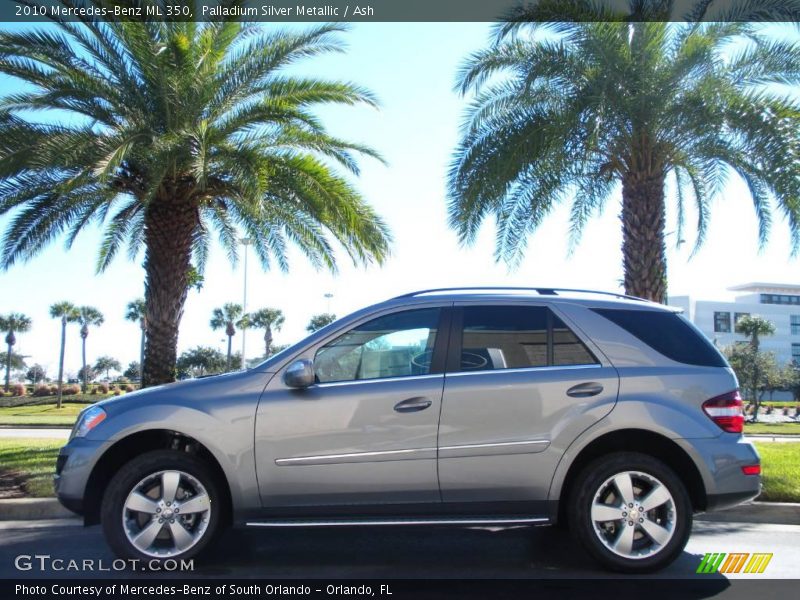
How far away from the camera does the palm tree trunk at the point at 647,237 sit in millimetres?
12141

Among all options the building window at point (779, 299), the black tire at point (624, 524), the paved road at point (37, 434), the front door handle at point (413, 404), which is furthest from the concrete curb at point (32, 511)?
the building window at point (779, 299)

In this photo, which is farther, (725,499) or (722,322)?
(722,322)

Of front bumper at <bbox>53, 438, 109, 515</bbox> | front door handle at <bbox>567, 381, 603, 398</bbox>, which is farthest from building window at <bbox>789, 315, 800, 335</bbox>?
front bumper at <bbox>53, 438, 109, 515</bbox>

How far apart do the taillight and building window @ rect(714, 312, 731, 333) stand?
10578 cm

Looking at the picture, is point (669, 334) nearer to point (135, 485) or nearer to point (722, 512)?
point (722, 512)

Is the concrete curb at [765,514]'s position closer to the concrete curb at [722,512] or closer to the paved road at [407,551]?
the concrete curb at [722,512]

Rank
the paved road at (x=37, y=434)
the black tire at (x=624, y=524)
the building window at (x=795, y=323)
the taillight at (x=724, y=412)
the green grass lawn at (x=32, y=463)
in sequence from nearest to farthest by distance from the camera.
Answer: the black tire at (x=624, y=524) < the taillight at (x=724, y=412) < the green grass lawn at (x=32, y=463) < the paved road at (x=37, y=434) < the building window at (x=795, y=323)

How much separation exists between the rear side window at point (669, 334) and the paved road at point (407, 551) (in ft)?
4.97

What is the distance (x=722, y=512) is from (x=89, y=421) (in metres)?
5.87

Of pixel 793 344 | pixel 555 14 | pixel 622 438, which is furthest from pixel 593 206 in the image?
pixel 793 344

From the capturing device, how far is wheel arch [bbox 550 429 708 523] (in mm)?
5121

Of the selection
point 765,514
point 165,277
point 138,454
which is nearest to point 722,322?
point 165,277

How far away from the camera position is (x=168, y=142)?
11242mm

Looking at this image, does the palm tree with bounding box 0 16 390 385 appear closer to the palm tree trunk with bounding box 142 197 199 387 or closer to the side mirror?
the palm tree trunk with bounding box 142 197 199 387
